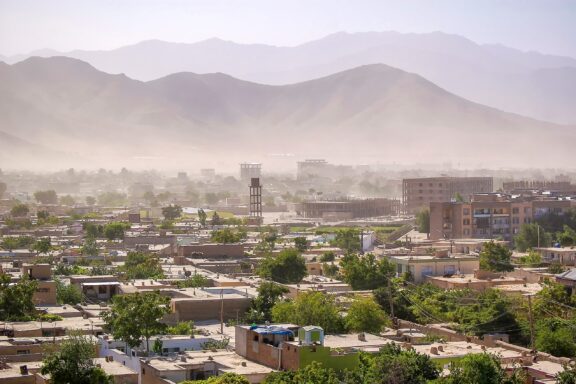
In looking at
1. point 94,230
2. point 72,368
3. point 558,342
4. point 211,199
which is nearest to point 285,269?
point 558,342

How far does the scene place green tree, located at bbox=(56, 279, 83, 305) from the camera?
3931 cm

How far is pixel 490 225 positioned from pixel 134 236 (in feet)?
64.0

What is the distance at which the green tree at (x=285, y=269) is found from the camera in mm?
47250

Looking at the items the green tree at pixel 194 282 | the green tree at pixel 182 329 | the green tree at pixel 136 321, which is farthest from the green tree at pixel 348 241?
the green tree at pixel 136 321

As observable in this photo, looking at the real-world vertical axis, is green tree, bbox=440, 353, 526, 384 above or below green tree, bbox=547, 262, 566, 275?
below

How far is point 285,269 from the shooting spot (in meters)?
47.6

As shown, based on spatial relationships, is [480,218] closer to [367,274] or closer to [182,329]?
[367,274]

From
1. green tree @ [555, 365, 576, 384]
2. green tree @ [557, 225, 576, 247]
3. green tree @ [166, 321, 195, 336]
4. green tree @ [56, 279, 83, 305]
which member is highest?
green tree @ [557, 225, 576, 247]

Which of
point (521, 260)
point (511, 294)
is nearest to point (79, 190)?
point (521, 260)

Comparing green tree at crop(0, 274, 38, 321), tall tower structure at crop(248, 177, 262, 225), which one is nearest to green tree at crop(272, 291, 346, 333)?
green tree at crop(0, 274, 38, 321)

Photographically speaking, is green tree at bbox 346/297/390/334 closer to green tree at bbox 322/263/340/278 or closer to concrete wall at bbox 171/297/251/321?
concrete wall at bbox 171/297/251/321

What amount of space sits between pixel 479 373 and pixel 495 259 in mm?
27579

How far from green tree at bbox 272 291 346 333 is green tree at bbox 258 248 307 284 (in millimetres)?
12813

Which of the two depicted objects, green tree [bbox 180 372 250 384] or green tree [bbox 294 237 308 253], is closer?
green tree [bbox 180 372 250 384]
